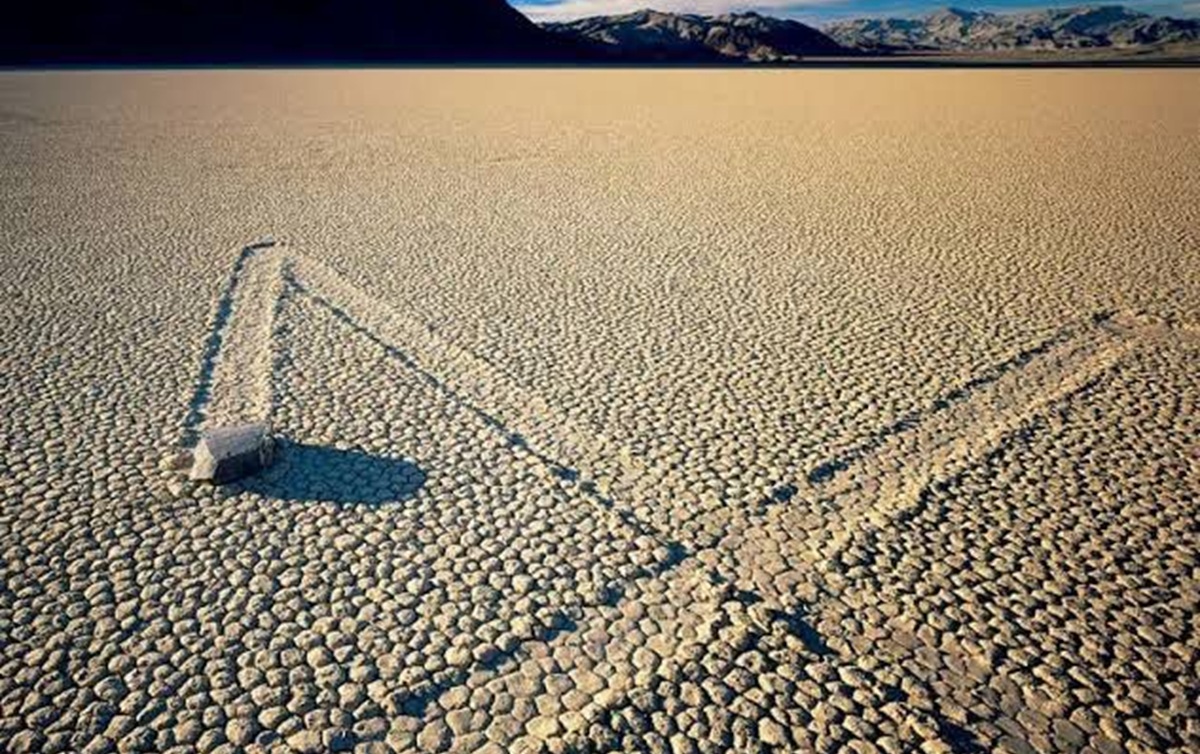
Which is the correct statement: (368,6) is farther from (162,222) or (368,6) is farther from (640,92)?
(162,222)

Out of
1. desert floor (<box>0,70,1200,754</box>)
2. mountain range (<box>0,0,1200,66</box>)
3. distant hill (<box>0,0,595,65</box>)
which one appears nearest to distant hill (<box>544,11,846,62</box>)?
mountain range (<box>0,0,1200,66</box>)

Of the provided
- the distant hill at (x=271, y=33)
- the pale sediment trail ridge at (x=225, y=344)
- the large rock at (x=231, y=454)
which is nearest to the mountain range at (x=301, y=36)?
the distant hill at (x=271, y=33)

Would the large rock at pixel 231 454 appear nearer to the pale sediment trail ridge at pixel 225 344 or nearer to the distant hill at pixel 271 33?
the pale sediment trail ridge at pixel 225 344

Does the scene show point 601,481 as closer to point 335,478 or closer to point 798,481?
point 798,481

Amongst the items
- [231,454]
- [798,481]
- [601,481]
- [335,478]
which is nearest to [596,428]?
[601,481]

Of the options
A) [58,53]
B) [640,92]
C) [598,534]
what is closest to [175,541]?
[598,534]

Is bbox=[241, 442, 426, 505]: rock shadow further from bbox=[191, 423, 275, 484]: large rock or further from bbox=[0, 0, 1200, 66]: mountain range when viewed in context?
bbox=[0, 0, 1200, 66]: mountain range
